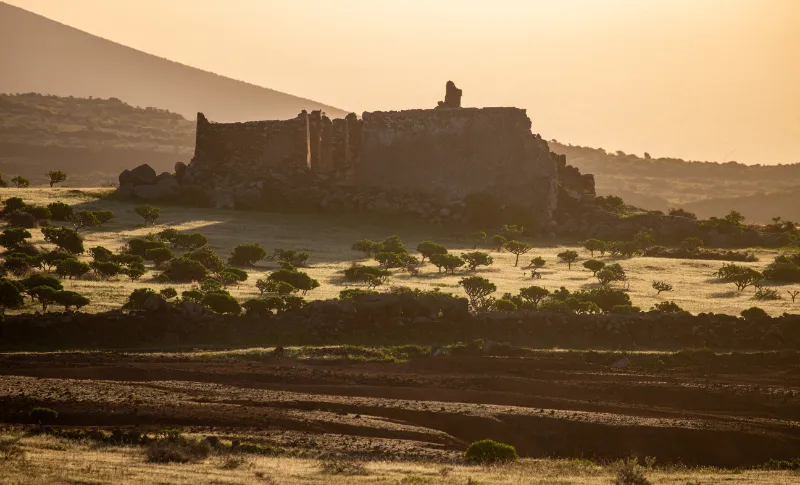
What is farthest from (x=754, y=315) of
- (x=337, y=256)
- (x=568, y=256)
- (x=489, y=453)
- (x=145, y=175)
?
(x=145, y=175)

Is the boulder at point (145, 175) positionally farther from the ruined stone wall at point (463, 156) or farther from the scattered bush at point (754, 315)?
the scattered bush at point (754, 315)

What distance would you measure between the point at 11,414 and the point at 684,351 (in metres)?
19.2

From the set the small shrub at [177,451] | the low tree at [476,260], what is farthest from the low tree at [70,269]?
the small shrub at [177,451]

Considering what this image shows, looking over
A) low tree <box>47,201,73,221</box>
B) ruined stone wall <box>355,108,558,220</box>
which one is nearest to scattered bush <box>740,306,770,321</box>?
ruined stone wall <box>355,108,558,220</box>

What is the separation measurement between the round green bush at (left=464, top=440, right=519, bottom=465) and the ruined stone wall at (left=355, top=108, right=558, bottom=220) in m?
Answer: 48.5

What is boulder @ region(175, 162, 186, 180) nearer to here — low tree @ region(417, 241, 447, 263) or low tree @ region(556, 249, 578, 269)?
low tree @ region(417, 241, 447, 263)

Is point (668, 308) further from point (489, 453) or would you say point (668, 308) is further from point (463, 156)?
point (463, 156)

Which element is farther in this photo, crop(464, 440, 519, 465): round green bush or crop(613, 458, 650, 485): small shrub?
crop(464, 440, 519, 465): round green bush

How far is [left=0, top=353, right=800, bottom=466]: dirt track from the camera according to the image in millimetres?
21078

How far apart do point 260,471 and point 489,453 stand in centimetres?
476

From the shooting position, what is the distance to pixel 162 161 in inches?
6211

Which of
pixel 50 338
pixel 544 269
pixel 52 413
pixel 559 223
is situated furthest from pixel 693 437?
pixel 559 223

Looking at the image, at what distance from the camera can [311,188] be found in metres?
68.4

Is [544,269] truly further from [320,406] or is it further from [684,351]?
[320,406]
